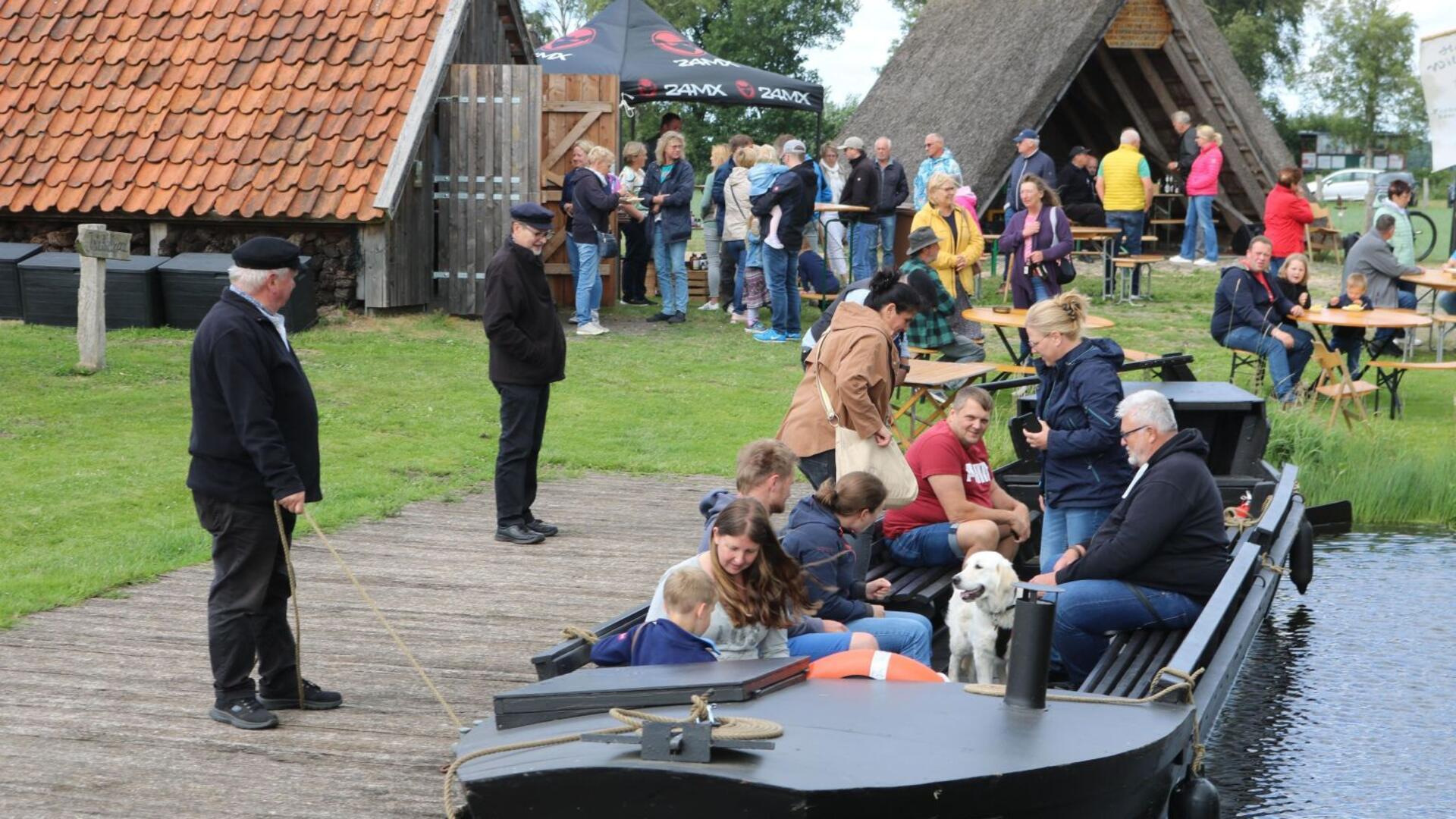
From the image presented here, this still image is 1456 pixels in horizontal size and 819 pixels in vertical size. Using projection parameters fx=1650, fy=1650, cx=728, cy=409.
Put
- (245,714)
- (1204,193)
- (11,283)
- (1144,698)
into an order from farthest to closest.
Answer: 1. (1204,193)
2. (11,283)
3. (245,714)
4. (1144,698)

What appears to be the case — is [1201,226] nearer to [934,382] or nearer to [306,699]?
[934,382]

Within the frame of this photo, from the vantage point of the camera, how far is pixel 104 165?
17.5 metres

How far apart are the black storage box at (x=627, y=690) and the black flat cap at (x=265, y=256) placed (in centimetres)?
209

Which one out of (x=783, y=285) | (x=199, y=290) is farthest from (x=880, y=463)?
(x=199, y=290)

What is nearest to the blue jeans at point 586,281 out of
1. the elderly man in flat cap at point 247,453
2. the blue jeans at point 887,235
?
the blue jeans at point 887,235

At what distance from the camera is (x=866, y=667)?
552 cm

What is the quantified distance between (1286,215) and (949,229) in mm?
5925

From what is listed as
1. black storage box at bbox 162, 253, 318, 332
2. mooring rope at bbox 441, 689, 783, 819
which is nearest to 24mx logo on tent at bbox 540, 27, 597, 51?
black storage box at bbox 162, 253, 318, 332

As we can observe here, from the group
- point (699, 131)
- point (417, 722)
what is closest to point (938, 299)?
point (417, 722)

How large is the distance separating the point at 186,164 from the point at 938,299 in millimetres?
8730

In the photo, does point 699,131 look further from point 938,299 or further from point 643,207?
point 938,299

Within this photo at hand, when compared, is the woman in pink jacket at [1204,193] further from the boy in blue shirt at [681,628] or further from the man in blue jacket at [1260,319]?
the boy in blue shirt at [681,628]

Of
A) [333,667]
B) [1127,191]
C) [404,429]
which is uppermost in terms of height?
[1127,191]

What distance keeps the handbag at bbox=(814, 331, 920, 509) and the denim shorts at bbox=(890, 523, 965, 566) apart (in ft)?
0.55
